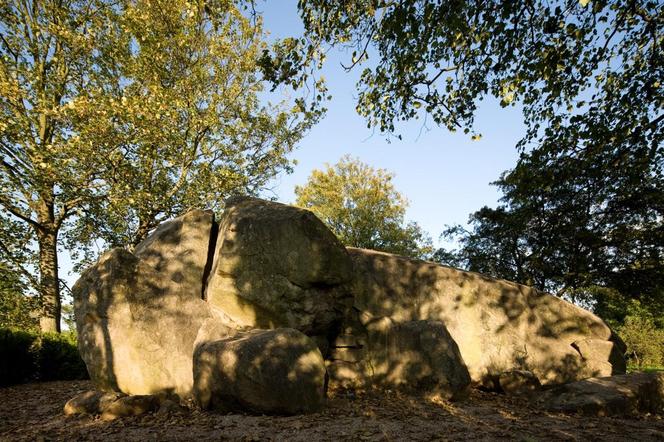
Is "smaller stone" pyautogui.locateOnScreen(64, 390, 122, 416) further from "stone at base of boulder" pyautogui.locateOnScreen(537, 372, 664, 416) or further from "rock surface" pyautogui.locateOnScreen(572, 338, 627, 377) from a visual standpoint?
"rock surface" pyautogui.locateOnScreen(572, 338, 627, 377)

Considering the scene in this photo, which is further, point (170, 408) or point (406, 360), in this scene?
point (406, 360)

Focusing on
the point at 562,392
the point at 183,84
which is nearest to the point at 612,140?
the point at 562,392

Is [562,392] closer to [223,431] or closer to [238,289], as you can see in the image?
[223,431]

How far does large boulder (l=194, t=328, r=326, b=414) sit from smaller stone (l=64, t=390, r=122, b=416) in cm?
185

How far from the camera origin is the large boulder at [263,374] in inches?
293

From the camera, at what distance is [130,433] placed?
680cm

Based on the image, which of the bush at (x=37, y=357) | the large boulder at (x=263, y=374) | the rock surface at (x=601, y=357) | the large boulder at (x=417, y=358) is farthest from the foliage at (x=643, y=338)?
the bush at (x=37, y=357)

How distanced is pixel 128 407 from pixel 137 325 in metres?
2.12

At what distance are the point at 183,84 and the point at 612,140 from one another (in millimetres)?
17621

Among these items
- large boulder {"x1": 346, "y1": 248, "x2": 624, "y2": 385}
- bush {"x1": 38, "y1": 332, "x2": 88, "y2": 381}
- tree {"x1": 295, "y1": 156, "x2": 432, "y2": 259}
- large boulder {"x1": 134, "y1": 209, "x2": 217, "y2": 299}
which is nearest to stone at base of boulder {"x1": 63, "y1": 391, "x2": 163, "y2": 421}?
large boulder {"x1": 134, "y1": 209, "x2": 217, "y2": 299}

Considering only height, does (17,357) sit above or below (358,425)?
above

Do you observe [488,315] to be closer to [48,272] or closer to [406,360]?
[406,360]

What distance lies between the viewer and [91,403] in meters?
8.33

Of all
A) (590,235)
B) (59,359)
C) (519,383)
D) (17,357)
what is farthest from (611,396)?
(17,357)
